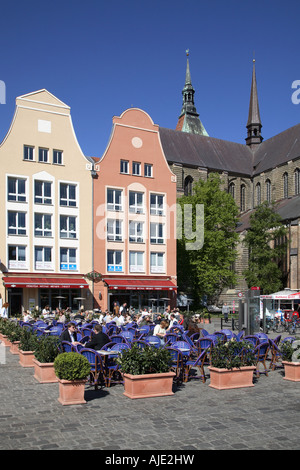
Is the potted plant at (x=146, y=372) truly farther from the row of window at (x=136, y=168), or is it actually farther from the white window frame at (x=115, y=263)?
the row of window at (x=136, y=168)

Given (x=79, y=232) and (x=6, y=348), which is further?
(x=79, y=232)

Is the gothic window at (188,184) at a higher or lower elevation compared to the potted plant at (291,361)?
higher

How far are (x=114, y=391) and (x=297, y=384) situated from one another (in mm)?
4569

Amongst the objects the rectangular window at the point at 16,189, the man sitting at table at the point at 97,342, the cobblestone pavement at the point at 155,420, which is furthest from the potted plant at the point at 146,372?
the rectangular window at the point at 16,189

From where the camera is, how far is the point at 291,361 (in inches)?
494

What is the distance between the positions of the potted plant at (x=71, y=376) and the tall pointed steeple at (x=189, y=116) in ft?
267

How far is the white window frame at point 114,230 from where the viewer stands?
39719 mm

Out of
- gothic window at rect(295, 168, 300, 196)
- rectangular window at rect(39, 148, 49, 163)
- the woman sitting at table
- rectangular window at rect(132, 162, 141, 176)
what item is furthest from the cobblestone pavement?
gothic window at rect(295, 168, 300, 196)

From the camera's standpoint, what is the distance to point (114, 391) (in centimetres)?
1128

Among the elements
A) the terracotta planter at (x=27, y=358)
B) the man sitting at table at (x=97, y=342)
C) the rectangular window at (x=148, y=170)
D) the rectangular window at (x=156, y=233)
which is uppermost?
the rectangular window at (x=148, y=170)

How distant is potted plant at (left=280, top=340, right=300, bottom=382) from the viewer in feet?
40.9

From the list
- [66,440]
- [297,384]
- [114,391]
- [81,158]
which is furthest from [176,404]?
[81,158]

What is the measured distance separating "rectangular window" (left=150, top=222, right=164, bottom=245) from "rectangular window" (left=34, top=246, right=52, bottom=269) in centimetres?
903

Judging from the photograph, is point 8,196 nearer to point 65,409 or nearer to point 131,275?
point 131,275
